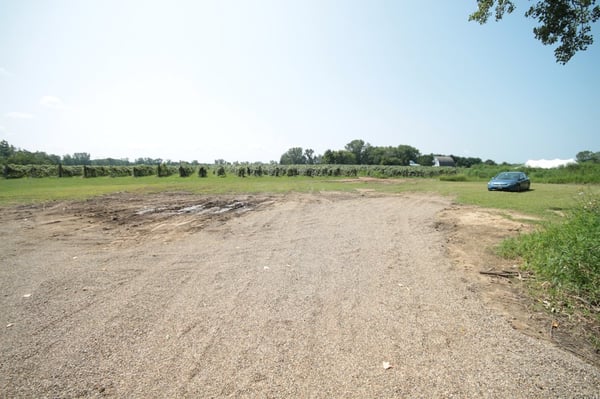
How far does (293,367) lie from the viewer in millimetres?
2607

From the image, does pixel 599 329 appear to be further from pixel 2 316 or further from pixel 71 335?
pixel 2 316

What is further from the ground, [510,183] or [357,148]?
[357,148]

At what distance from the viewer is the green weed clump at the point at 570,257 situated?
3.70 metres

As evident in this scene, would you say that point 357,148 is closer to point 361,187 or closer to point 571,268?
point 361,187

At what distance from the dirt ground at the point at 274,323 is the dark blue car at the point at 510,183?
14.3 metres

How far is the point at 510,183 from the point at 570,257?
55.6ft

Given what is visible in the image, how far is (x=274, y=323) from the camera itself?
3350 millimetres

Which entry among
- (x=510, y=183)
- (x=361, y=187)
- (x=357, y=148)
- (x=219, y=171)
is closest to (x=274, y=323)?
(x=361, y=187)

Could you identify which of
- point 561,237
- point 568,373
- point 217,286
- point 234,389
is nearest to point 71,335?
point 217,286

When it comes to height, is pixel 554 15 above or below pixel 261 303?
above

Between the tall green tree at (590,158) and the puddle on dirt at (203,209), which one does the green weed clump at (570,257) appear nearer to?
the puddle on dirt at (203,209)

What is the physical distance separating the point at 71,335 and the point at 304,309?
268 centimetres

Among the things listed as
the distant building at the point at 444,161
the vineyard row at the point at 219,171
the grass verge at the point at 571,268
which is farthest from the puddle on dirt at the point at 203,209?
the distant building at the point at 444,161

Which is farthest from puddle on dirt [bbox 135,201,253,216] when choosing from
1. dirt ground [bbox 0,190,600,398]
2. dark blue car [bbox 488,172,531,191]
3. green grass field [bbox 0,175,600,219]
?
dark blue car [bbox 488,172,531,191]
